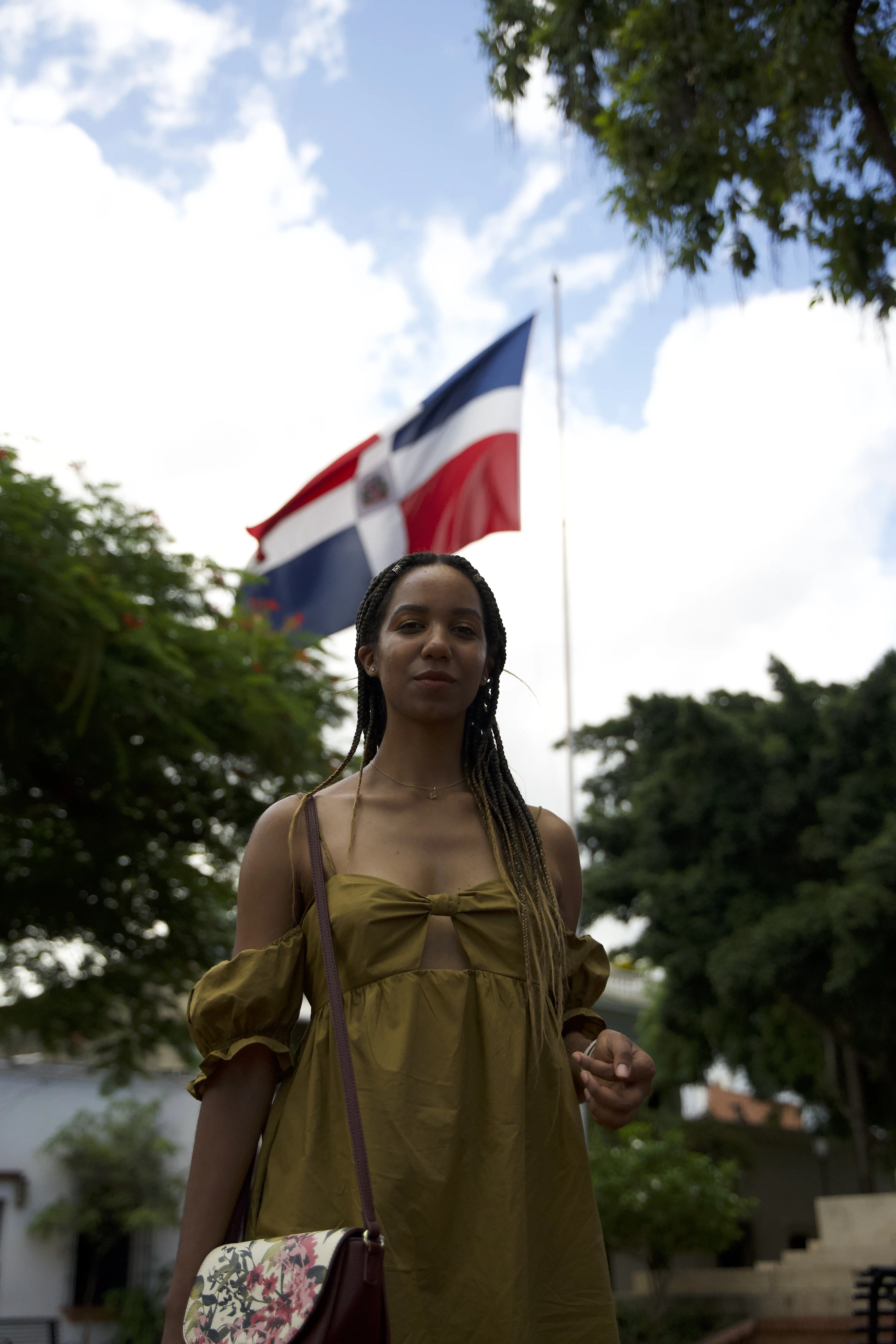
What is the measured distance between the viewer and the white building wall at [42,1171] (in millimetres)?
19828

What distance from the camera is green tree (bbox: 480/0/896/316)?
650 cm

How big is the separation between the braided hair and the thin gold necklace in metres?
0.04

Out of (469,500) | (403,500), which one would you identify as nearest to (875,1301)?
(469,500)

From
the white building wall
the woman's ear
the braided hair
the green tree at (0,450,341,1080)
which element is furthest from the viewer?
the white building wall

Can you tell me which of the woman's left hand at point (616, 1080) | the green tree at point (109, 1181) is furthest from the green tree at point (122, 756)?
the green tree at point (109, 1181)

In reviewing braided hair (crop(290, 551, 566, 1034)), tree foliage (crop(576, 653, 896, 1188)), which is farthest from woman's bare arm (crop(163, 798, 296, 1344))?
tree foliage (crop(576, 653, 896, 1188))

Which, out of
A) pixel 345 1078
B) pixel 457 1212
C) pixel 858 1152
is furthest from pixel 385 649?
pixel 858 1152

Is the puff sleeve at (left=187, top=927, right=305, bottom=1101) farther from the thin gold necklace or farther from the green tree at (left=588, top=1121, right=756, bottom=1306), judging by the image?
the green tree at (left=588, top=1121, right=756, bottom=1306)

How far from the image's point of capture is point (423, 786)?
2053 millimetres

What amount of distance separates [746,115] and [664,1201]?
45.3 ft

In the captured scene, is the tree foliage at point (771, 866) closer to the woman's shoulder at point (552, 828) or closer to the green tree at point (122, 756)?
the green tree at point (122, 756)

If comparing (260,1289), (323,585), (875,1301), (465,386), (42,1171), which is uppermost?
(465,386)

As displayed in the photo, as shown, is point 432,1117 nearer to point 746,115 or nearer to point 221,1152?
point 221,1152

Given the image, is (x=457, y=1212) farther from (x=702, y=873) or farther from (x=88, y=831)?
(x=702, y=873)
